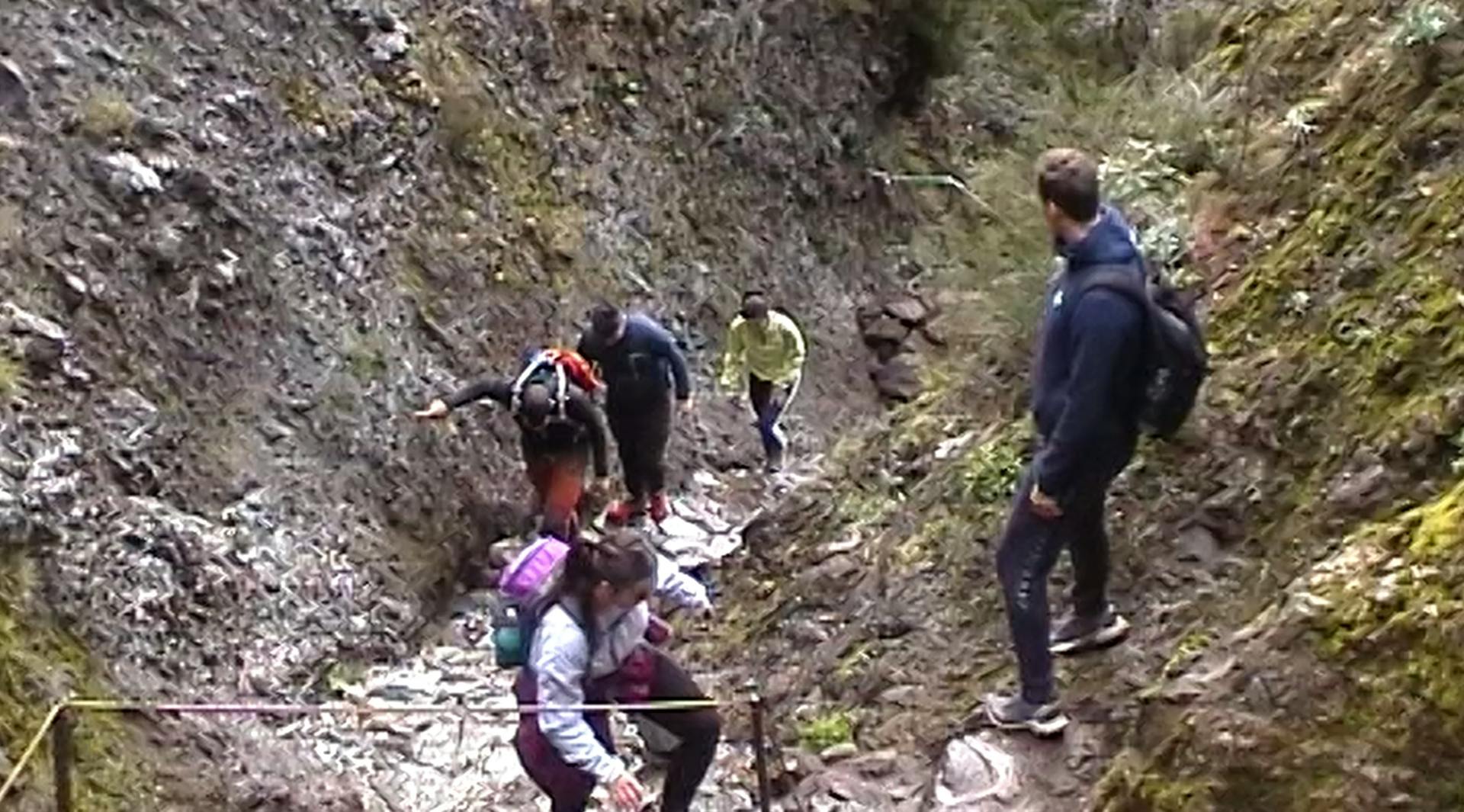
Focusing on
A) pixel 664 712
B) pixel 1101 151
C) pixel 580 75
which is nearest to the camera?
pixel 664 712

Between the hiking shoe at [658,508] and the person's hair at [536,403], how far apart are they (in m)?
2.04

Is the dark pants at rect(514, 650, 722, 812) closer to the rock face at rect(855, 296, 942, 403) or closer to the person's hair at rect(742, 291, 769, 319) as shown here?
the person's hair at rect(742, 291, 769, 319)

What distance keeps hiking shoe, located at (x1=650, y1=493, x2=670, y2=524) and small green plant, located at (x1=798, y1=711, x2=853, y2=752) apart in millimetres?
3539

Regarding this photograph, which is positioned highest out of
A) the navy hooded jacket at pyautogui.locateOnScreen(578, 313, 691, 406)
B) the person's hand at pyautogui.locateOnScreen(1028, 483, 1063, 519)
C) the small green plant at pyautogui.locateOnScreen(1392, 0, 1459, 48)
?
the small green plant at pyautogui.locateOnScreen(1392, 0, 1459, 48)

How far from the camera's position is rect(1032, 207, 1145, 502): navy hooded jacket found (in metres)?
5.00

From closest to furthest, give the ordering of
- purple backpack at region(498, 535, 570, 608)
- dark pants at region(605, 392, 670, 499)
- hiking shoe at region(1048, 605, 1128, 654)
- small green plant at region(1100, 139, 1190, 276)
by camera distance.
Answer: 1. purple backpack at region(498, 535, 570, 608)
2. hiking shoe at region(1048, 605, 1128, 654)
3. small green plant at region(1100, 139, 1190, 276)
4. dark pants at region(605, 392, 670, 499)

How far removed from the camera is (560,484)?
8.10 m

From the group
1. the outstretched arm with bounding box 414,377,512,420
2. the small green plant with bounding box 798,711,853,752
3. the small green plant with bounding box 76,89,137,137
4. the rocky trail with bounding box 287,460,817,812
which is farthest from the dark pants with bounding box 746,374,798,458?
the small green plant with bounding box 798,711,853,752

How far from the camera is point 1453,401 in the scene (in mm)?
5273

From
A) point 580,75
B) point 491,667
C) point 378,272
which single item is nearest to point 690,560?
point 491,667

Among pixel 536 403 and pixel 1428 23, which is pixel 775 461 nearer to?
pixel 536 403

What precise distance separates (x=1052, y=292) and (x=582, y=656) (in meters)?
1.76

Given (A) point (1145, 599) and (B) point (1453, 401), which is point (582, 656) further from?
(B) point (1453, 401)

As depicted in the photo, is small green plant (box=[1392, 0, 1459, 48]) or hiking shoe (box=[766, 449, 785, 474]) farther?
hiking shoe (box=[766, 449, 785, 474])
